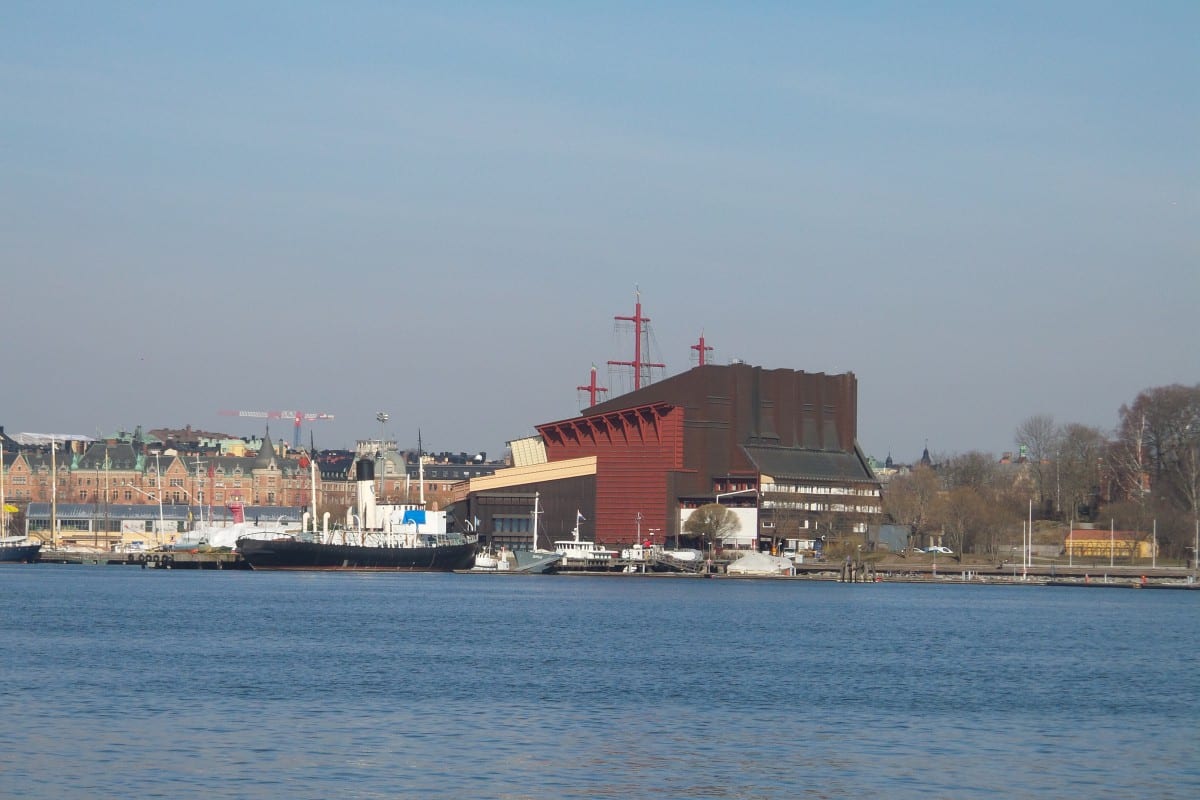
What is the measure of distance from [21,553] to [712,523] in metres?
67.1

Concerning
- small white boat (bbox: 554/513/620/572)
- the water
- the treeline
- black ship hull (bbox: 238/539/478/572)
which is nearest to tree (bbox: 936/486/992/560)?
the treeline

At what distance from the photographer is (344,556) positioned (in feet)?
447

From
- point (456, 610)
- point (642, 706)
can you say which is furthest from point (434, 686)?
point (456, 610)

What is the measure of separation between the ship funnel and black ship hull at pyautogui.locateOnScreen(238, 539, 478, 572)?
5061mm

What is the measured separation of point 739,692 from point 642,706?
14.7ft

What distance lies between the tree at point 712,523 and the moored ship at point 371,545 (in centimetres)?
1974

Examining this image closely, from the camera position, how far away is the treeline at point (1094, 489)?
139125 millimetres

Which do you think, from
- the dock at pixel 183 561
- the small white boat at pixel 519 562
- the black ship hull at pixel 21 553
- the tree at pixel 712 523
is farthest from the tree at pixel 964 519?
the black ship hull at pixel 21 553

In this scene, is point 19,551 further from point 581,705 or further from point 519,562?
point 581,705

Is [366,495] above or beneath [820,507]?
above

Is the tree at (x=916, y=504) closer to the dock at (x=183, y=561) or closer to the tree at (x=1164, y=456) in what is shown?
the tree at (x=1164, y=456)

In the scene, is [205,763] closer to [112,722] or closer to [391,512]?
[112,722]

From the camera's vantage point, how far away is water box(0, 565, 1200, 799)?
29.1m

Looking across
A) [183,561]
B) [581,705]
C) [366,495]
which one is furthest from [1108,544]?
[581,705]
